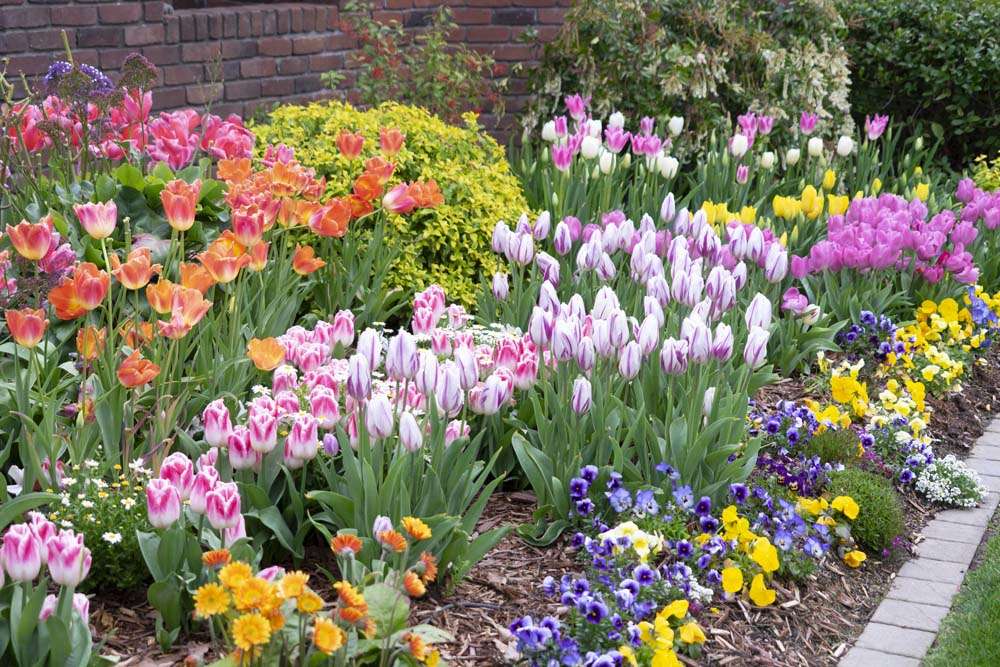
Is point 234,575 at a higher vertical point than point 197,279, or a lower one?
lower

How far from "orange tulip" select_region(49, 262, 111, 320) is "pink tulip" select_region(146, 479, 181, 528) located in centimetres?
66

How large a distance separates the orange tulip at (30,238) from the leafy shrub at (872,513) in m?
2.47

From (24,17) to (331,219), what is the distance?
2.39 m

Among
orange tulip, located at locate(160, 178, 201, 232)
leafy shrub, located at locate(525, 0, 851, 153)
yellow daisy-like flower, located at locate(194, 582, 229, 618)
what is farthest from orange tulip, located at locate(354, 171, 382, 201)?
leafy shrub, located at locate(525, 0, 851, 153)

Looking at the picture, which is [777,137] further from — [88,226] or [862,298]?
[88,226]

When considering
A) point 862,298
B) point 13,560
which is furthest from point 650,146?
point 13,560

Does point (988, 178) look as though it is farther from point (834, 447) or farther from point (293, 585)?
point (293, 585)

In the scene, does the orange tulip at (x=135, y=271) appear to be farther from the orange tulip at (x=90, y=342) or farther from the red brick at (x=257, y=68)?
the red brick at (x=257, y=68)

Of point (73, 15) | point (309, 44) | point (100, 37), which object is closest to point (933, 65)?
point (309, 44)

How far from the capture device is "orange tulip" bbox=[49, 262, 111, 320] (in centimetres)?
295

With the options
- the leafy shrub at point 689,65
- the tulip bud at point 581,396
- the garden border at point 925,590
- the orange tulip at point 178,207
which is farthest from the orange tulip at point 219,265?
the leafy shrub at point 689,65

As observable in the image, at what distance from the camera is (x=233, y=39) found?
643 centimetres

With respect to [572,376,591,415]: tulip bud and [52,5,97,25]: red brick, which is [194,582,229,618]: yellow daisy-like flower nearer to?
[572,376,591,415]: tulip bud

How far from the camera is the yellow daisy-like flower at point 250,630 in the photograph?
6.69 feet
